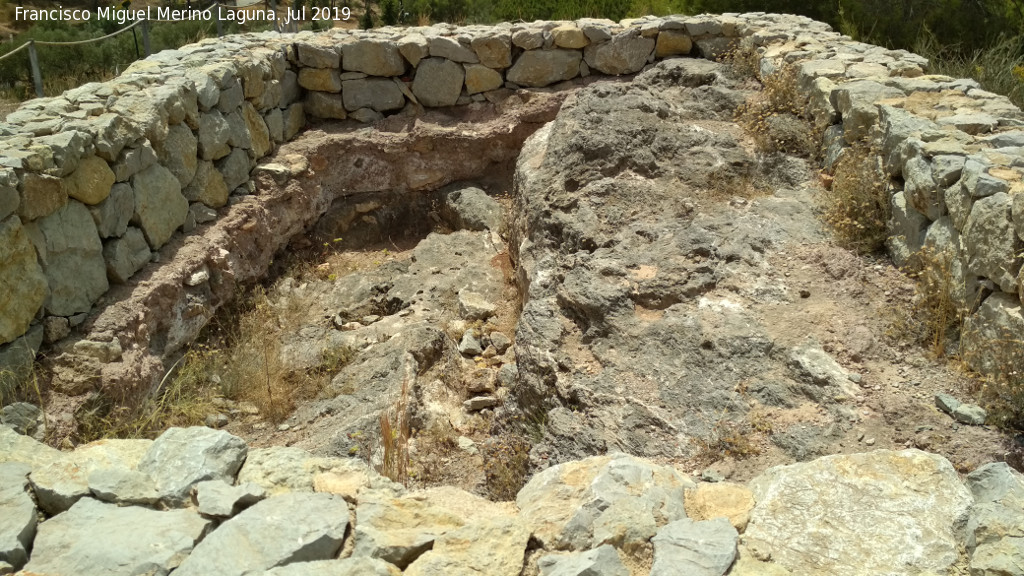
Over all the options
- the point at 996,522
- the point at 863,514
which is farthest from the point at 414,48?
the point at 996,522

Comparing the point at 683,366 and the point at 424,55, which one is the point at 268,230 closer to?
the point at 424,55

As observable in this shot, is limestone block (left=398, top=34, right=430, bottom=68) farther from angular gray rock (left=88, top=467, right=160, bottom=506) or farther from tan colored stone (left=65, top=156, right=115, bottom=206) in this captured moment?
angular gray rock (left=88, top=467, right=160, bottom=506)

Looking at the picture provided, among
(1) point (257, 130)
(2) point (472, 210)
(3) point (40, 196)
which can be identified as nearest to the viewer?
(3) point (40, 196)

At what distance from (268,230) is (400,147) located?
146 centimetres

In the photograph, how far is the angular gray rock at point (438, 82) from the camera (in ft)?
24.2

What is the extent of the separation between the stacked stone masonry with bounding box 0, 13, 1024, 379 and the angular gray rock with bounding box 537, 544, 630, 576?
1.96 m

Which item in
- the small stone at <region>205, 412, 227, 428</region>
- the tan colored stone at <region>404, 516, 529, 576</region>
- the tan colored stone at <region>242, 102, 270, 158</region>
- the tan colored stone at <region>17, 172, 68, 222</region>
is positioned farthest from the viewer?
the tan colored stone at <region>242, 102, 270, 158</region>

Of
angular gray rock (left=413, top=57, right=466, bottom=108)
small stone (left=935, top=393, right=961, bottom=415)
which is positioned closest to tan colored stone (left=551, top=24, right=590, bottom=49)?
angular gray rock (left=413, top=57, right=466, bottom=108)

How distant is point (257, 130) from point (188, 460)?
4.34m

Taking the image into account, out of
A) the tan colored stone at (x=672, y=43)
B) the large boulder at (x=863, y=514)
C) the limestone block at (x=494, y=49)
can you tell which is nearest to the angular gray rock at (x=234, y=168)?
the limestone block at (x=494, y=49)

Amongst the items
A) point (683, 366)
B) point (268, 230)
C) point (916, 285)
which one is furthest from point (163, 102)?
point (916, 285)

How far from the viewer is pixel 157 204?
5.28m

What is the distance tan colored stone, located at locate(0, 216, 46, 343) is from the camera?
4020 millimetres

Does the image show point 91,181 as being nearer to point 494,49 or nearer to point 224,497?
point 224,497
